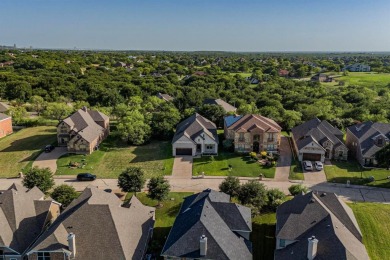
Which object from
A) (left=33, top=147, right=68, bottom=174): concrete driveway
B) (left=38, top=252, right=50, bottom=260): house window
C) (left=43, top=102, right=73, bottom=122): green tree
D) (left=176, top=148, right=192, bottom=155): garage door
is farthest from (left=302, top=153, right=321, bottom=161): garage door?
(left=43, top=102, right=73, bottom=122): green tree

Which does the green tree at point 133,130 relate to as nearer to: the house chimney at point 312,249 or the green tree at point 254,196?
the green tree at point 254,196

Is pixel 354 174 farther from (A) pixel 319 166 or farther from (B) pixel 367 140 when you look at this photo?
(B) pixel 367 140

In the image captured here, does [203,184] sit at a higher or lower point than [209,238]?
lower

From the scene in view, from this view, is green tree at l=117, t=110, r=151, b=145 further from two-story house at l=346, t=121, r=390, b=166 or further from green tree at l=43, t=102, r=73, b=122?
two-story house at l=346, t=121, r=390, b=166

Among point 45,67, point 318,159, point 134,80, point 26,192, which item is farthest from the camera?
point 45,67

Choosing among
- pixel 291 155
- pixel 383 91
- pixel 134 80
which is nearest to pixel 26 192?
pixel 291 155

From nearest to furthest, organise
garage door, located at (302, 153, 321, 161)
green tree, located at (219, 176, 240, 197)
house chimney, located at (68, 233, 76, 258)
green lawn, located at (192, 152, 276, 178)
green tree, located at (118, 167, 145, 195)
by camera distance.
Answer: house chimney, located at (68, 233, 76, 258) < green tree, located at (219, 176, 240, 197) < green tree, located at (118, 167, 145, 195) < green lawn, located at (192, 152, 276, 178) < garage door, located at (302, 153, 321, 161)

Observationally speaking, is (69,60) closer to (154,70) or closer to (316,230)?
(154,70)
